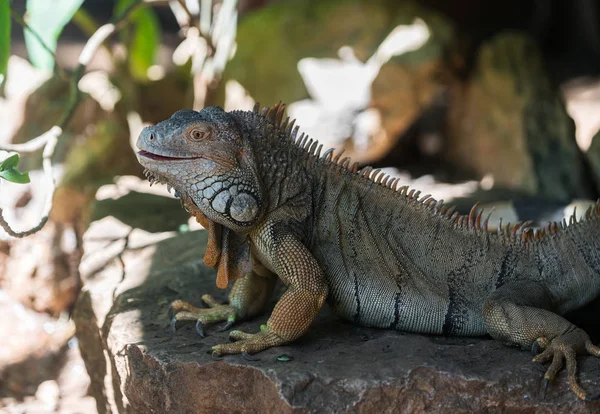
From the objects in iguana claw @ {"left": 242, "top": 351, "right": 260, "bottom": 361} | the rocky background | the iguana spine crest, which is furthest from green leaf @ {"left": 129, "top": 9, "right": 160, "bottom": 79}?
iguana claw @ {"left": 242, "top": 351, "right": 260, "bottom": 361}

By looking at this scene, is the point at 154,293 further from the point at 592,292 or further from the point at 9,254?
the point at 9,254

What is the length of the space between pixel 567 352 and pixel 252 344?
5.55 feet

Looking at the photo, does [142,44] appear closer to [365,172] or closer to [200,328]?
[365,172]

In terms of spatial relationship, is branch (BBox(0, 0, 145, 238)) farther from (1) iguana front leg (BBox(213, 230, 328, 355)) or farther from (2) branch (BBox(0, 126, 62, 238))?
(1) iguana front leg (BBox(213, 230, 328, 355))

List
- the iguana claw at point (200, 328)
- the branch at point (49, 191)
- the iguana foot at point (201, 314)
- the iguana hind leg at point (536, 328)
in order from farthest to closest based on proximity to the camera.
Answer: the branch at point (49, 191) → the iguana foot at point (201, 314) → the iguana claw at point (200, 328) → the iguana hind leg at point (536, 328)

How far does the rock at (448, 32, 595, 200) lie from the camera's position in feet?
25.6

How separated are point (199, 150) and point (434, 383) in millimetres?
1765

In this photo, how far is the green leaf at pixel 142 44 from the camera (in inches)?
350

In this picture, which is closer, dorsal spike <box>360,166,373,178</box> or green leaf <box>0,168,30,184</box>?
green leaf <box>0,168,30,184</box>

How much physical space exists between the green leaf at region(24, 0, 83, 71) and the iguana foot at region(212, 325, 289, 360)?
9.94 feet

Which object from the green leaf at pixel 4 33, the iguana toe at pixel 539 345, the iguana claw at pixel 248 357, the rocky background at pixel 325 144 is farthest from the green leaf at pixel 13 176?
the iguana toe at pixel 539 345

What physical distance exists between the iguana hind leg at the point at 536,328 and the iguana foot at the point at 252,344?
4.01ft

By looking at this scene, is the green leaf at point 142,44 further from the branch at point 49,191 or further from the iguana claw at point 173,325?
the iguana claw at point 173,325

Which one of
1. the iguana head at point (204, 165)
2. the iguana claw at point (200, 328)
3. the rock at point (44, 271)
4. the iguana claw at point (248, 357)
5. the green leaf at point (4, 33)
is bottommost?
the iguana claw at point (248, 357)
